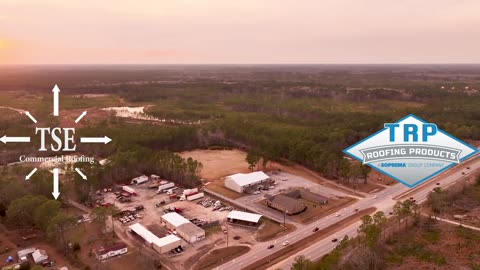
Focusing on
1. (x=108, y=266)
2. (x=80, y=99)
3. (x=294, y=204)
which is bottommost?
(x=108, y=266)

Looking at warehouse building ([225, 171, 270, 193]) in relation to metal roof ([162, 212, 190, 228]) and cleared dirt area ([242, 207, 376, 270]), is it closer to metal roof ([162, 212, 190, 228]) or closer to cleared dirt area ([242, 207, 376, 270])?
metal roof ([162, 212, 190, 228])

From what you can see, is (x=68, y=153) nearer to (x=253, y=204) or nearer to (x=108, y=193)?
(x=108, y=193)

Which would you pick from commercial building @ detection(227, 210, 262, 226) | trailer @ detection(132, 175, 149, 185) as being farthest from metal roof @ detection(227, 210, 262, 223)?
trailer @ detection(132, 175, 149, 185)

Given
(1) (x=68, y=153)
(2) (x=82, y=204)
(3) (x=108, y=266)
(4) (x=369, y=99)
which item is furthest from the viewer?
(4) (x=369, y=99)

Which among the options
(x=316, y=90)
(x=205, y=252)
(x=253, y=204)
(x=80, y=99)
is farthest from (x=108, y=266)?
(x=316, y=90)

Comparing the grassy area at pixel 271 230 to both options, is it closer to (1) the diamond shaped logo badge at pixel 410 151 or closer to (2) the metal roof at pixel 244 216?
(2) the metal roof at pixel 244 216
